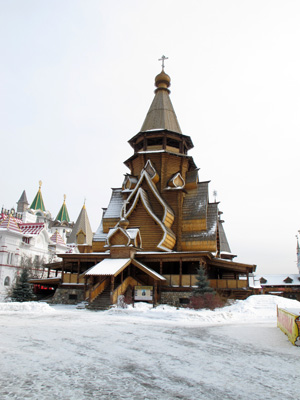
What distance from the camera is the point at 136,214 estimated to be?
25953 mm

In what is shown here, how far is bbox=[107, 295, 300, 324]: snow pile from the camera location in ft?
49.8

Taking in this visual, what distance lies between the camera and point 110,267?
784 inches

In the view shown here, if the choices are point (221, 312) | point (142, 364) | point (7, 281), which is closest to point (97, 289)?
point (221, 312)

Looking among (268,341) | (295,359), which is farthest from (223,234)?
(295,359)

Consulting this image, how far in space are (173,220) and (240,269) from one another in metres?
5.95

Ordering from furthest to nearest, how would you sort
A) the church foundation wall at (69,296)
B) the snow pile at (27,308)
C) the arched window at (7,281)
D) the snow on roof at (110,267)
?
the arched window at (7,281) → the church foundation wall at (69,296) → the snow on roof at (110,267) → the snow pile at (27,308)

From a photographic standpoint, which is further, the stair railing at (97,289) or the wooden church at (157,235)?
the wooden church at (157,235)

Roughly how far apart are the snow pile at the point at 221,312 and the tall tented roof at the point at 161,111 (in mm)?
15201

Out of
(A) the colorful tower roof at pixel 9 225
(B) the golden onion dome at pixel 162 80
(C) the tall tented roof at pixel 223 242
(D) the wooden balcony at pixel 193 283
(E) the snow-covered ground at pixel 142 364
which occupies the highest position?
(B) the golden onion dome at pixel 162 80

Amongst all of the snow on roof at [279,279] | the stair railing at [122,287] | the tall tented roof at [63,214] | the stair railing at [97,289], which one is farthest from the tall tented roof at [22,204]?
the stair railing at [97,289]

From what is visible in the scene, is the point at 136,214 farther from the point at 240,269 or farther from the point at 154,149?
the point at 240,269

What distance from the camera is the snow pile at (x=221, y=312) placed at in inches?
598

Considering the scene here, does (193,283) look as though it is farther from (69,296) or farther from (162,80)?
(162,80)

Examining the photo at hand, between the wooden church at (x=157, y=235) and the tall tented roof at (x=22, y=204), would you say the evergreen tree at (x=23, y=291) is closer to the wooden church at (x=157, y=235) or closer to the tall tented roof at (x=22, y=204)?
the wooden church at (x=157, y=235)
